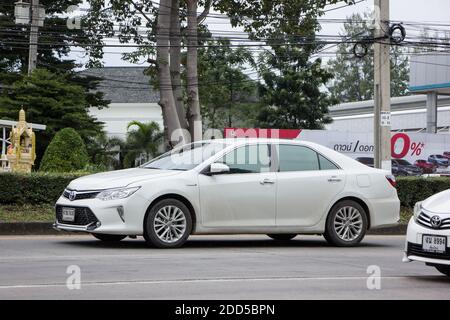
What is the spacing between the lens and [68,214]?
12211 millimetres

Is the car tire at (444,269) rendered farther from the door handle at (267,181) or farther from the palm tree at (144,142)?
the palm tree at (144,142)

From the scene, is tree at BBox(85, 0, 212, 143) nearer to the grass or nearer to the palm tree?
the grass

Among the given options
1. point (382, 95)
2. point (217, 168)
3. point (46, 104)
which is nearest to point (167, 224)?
point (217, 168)

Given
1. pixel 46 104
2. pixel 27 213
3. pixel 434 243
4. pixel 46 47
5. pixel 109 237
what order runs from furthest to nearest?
1. pixel 46 47
2. pixel 46 104
3. pixel 27 213
4. pixel 109 237
5. pixel 434 243

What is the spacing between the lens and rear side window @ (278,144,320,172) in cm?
1321

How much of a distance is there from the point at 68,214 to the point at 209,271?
3160 millimetres

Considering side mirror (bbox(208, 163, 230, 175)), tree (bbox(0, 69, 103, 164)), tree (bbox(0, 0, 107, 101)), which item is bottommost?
side mirror (bbox(208, 163, 230, 175))

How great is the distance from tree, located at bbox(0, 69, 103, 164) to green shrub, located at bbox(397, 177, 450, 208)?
19093 millimetres

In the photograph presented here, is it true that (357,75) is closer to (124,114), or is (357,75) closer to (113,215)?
(124,114)

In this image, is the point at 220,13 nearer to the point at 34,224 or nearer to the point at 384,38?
the point at 384,38

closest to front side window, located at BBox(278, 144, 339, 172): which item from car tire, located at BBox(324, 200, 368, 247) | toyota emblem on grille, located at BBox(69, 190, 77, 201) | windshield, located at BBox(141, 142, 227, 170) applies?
car tire, located at BBox(324, 200, 368, 247)

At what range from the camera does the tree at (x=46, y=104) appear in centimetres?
3684
